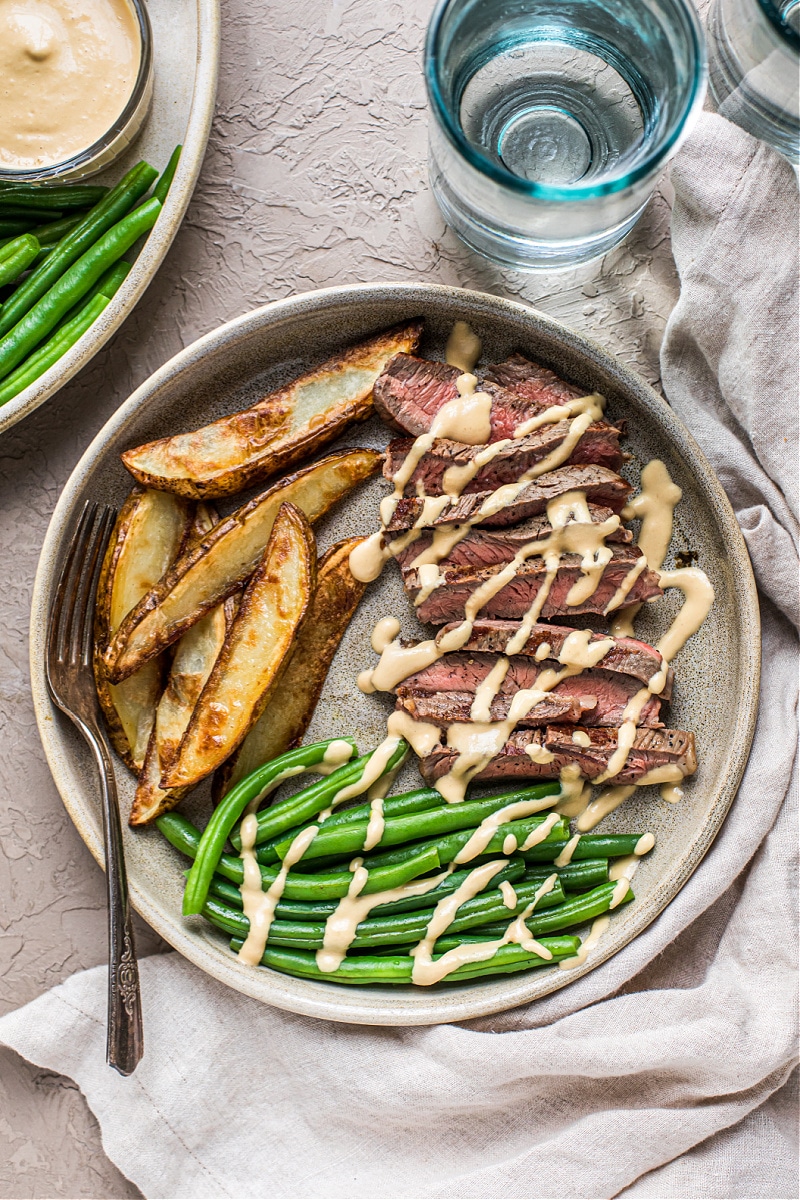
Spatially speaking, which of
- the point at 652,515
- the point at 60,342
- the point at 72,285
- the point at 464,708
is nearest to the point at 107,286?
the point at 72,285

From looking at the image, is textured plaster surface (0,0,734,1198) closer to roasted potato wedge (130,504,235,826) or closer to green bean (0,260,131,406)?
green bean (0,260,131,406)

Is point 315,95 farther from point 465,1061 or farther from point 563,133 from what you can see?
point 465,1061

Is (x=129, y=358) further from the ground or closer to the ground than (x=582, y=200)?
closer to the ground

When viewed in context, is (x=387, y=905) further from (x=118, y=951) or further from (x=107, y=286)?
(x=107, y=286)

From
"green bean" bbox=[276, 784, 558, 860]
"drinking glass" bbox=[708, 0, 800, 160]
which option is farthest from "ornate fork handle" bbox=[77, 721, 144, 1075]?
"drinking glass" bbox=[708, 0, 800, 160]

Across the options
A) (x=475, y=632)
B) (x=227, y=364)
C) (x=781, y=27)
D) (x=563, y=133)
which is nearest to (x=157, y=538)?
(x=227, y=364)

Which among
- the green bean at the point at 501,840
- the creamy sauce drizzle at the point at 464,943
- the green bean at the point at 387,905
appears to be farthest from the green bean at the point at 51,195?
the creamy sauce drizzle at the point at 464,943
